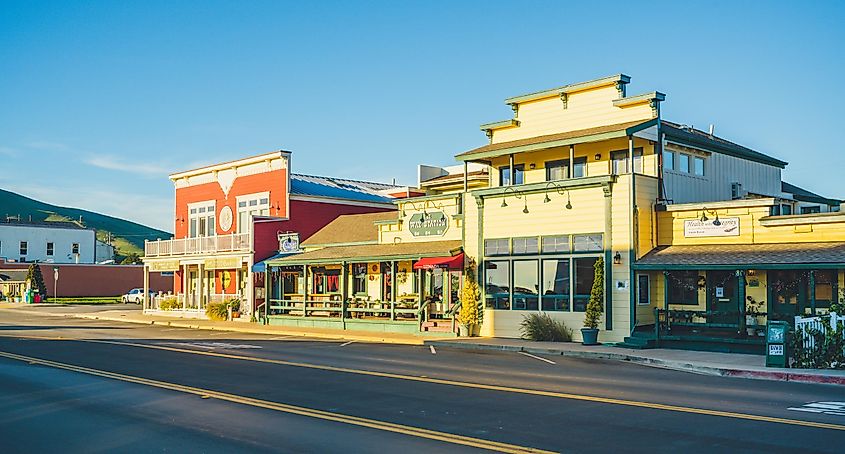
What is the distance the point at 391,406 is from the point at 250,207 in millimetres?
34744

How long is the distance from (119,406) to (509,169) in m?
21.3

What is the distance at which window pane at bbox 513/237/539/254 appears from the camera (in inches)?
1158

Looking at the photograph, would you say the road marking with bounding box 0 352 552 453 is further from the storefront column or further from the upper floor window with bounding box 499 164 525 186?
the upper floor window with bounding box 499 164 525 186

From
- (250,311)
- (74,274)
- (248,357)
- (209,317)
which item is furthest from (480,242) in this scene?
(74,274)

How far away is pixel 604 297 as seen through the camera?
2691cm

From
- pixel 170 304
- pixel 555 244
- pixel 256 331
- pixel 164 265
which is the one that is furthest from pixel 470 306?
pixel 164 265

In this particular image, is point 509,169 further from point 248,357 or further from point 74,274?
point 74,274

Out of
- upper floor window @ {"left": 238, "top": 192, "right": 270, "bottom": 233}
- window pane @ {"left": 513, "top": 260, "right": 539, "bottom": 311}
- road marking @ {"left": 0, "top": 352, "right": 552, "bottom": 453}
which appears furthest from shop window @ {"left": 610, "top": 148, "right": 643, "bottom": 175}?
upper floor window @ {"left": 238, "top": 192, "right": 270, "bottom": 233}

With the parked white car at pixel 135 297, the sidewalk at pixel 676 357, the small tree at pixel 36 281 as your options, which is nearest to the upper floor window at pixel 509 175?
the sidewalk at pixel 676 357

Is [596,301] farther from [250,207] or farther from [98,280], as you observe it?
[98,280]

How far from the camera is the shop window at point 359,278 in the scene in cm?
3847

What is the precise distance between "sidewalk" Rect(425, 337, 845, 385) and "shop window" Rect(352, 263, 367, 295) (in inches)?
386

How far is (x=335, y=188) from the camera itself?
4884 cm

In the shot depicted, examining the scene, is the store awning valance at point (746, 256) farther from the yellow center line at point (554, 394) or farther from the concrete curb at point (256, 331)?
the yellow center line at point (554, 394)
